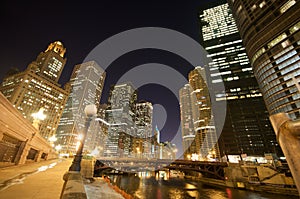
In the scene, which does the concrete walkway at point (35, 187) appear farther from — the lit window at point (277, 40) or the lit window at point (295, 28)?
the lit window at point (277, 40)

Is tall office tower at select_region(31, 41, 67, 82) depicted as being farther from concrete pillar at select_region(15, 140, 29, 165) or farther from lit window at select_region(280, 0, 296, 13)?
lit window at select_region(280, 0, 296, 13)

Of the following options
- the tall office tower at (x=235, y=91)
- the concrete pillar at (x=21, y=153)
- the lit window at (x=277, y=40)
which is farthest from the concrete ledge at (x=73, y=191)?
the tall office tower at (x=235, y=91)

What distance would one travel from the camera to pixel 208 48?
120125mm

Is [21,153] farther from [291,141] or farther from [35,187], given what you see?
[291,141]

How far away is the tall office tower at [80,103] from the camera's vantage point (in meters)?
Answer: 130

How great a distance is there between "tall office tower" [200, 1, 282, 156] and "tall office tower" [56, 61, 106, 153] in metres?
113

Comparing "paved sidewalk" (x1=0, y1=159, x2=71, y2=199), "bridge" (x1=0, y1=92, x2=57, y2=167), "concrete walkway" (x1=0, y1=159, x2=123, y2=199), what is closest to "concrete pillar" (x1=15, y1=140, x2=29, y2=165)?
"bridge" (x1=0, y1=92, x2=57, y2=167)

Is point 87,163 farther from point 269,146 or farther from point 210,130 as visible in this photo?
point 210,130

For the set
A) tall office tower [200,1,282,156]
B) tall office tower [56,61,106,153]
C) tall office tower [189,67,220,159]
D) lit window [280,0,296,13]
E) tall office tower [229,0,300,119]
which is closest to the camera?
tall office tower [229,0,300,119]

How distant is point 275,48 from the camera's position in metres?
60.0

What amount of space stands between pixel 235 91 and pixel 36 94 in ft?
427

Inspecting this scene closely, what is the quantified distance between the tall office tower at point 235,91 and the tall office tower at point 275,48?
23.7 m

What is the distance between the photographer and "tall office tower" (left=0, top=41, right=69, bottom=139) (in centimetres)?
8168

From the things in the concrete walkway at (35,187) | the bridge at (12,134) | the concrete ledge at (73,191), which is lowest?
the concrete walkway at (35,187)
